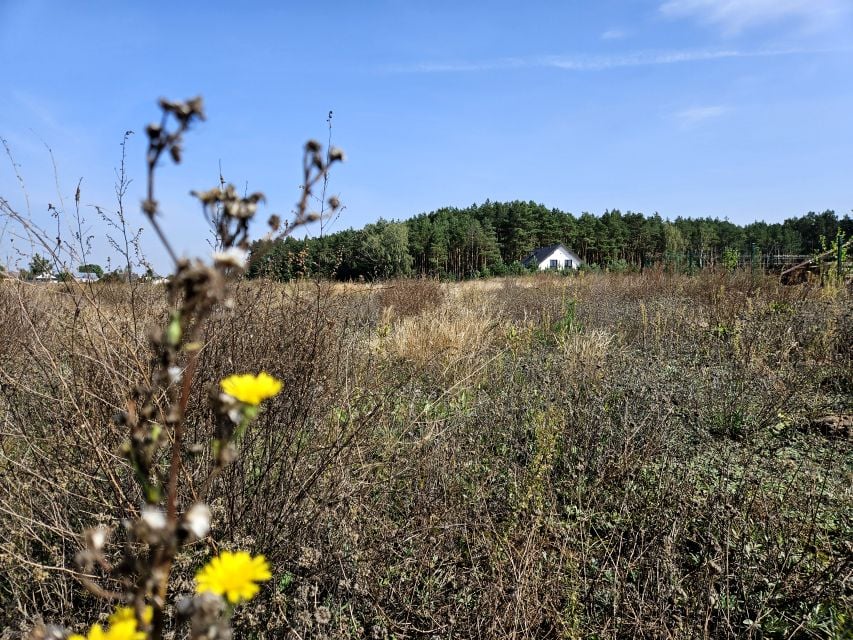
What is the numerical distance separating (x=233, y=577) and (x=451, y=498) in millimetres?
1823

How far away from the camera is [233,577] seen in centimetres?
56

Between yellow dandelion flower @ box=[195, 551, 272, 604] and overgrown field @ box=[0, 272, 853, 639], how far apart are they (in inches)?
34.9

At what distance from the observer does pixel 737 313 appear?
19.0 feet

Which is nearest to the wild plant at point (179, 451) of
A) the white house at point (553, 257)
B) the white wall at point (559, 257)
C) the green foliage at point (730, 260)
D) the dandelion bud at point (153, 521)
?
the dandelion bud at point (153, 521)

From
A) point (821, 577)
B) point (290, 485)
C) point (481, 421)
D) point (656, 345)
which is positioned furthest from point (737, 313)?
point (290, 485)

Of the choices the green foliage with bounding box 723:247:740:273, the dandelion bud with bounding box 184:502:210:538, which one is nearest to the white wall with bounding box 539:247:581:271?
the green foliage with bounding box 723:247:740:273

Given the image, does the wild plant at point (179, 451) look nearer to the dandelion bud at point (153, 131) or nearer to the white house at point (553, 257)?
the dandelion bud at point (153, 131)

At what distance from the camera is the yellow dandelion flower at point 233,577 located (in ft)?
1.77

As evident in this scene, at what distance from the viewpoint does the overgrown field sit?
1.69 metres

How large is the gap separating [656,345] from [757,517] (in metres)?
3.03

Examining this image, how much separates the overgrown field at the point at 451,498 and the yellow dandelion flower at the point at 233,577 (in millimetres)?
888

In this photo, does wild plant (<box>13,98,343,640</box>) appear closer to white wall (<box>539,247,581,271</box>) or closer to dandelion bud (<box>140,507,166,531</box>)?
dandelion bud (<box>140,507,166,531</box>)

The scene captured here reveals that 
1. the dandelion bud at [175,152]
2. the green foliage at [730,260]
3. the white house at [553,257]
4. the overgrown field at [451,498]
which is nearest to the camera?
the dandelion bud at [175,152]

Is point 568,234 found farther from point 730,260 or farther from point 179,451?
point 179,451
